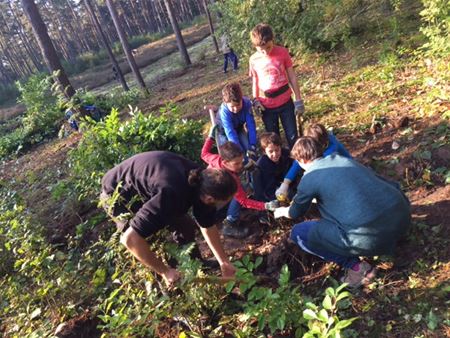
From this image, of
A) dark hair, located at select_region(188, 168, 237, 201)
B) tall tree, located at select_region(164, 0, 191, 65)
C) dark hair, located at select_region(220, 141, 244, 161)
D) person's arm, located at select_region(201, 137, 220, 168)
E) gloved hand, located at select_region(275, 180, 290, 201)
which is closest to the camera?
dark hair, located at select_region(188, 168, 237, 201)

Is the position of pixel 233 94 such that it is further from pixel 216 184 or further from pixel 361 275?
pixel 361 275

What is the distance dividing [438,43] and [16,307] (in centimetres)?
589

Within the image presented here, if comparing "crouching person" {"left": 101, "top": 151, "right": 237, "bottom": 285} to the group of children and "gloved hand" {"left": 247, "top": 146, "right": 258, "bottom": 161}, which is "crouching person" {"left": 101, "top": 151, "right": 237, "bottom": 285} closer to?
the group of children

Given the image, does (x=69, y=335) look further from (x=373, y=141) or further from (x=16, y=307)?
(x=373, y=141)

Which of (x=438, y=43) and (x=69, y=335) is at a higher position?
(x=438, y=43)

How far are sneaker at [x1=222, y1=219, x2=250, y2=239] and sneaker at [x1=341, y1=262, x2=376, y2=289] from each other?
131 centimetres

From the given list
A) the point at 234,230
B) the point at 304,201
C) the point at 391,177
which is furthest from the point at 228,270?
the point at 391,177

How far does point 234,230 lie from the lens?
3.94 m

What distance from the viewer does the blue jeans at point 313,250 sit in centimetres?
287

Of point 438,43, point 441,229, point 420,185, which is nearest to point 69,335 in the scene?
point 441,229

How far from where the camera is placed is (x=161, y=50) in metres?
30.1

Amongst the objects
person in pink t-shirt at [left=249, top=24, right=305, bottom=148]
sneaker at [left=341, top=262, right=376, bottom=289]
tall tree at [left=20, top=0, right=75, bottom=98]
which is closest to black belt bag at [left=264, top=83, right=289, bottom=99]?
person in pink t-shirt at [left=249, top=24, right=305, bottom=148]

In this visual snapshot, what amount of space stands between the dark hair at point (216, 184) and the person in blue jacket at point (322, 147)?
3.30 ft

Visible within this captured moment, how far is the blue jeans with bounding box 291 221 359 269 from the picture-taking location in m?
2.87
